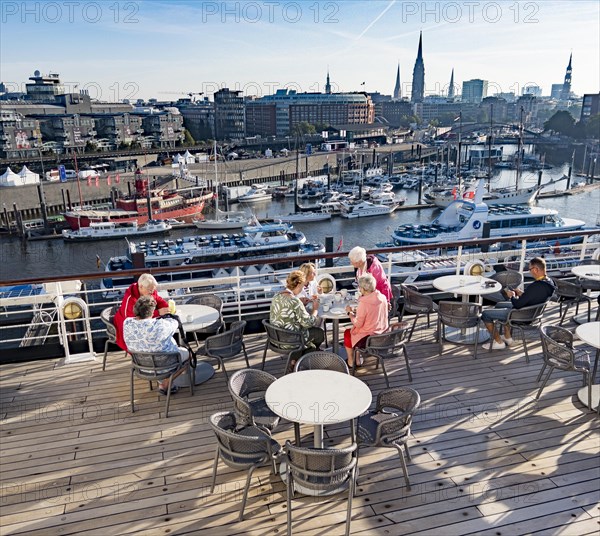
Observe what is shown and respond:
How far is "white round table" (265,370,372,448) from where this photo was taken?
8.29 feet

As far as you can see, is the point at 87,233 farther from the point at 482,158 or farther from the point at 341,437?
the point at 482,158

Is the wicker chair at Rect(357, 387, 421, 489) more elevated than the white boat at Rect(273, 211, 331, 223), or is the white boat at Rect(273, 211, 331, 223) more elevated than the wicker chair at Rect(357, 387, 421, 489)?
the wicker chair at Rect(357, 387, 421, 489)

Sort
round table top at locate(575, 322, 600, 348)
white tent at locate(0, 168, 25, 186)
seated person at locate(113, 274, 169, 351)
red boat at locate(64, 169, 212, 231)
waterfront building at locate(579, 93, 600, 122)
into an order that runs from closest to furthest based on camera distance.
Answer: round table top at locate(575, 322, 600, 348)
seated person at locate(113, 274, 169, 351)
red boat at locate(64, 169, 212, 231)
white tent at locate(0, 168, 25, 186)
waterfront building at locate(579, 93, 600, 122)

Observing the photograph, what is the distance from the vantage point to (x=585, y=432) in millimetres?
3299

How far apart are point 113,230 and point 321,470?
31359 mm

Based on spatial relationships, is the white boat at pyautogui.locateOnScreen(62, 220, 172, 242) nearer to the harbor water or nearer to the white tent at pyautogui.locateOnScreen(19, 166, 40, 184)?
the harbor water

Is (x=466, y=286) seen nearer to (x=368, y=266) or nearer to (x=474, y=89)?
(x=368, y=266)

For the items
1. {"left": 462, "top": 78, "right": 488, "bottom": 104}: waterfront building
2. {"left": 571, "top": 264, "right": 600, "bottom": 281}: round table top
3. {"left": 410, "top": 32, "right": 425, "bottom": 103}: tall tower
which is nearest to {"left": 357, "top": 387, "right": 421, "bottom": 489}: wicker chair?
{"left": 571, "top": 264, "right": 600, "bottom": 281}: round table top

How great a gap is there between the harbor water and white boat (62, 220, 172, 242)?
0.44 metres

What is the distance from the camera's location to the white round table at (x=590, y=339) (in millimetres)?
3410

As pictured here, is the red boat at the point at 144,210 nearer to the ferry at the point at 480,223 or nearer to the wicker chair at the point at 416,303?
the ferry at the point at 480,223

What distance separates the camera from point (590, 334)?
3.51m

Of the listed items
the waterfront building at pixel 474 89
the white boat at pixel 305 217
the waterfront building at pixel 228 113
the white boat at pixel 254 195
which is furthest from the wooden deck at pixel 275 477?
the waterfront building at pixel 474 89

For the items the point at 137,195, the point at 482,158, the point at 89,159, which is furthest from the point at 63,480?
the point at 482,158
